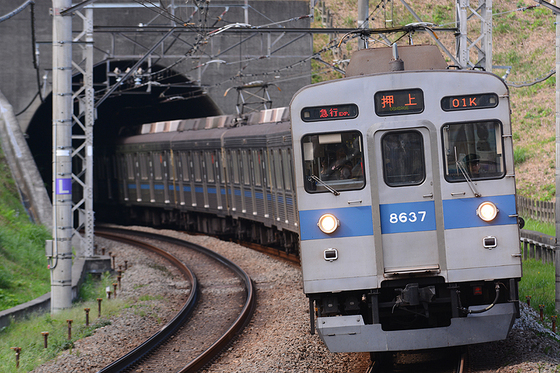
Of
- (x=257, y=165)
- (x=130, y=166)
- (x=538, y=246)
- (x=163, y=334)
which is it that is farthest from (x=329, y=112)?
(x=130, y=166)

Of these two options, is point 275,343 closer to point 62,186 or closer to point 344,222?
point 344,222

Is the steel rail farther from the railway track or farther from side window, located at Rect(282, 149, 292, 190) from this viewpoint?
side window, located at Rect(282, 149, 292, 190)

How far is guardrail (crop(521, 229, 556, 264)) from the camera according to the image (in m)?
13.6

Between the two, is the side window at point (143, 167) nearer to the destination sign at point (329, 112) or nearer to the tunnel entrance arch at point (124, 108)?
the tunnel entrance arch at point (124, 108)

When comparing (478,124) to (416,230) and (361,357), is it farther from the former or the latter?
(361,357)

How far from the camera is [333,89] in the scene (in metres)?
7.12

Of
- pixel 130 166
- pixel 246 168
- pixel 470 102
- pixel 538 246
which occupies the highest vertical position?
pixel 130 166

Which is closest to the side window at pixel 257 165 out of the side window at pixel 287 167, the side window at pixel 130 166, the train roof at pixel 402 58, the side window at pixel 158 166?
the side window at pixel 287 167

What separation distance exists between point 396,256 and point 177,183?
18.1 meters

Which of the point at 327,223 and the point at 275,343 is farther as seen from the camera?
the point at 275,343

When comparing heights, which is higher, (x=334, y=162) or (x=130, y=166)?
(x=130, y=166)

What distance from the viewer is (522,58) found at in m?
40.8

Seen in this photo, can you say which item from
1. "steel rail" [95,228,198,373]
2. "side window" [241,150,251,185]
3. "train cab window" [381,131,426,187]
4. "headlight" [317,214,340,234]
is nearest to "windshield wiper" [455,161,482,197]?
"train cab window" [381,131,426,187]

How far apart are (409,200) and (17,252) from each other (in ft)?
35.0
